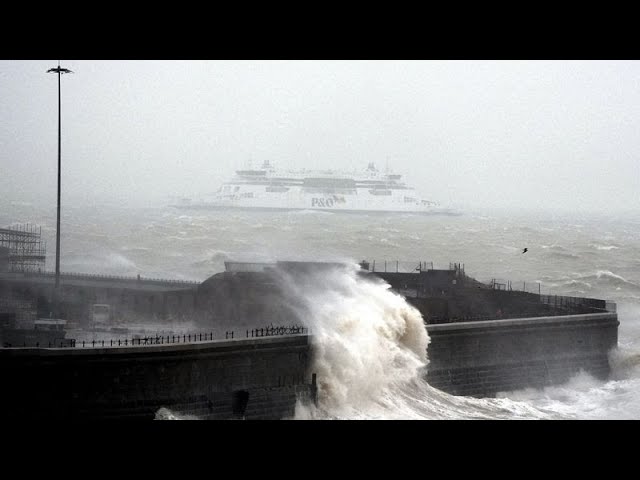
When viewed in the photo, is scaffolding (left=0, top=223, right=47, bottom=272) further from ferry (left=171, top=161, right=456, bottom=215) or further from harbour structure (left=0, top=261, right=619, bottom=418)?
ferry (left=171, top=161, right=456, bottom=215)

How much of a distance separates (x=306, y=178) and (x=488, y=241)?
35.6 metres

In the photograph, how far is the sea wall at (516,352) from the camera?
2652 centimetres

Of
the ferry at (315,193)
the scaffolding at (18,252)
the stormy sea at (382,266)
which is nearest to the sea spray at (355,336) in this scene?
the stormy sea at (382,266)

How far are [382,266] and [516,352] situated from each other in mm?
24787

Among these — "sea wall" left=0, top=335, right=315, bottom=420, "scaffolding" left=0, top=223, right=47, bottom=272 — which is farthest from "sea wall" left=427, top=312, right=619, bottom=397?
"scaffolding" left=0, top=223, right=47, bottom=272

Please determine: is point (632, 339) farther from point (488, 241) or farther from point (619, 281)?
point (488, 241)

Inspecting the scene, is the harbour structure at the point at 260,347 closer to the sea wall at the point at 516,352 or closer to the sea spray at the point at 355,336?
the sea wall at the point at 516,352

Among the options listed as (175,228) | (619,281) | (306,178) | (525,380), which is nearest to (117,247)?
(175,228)

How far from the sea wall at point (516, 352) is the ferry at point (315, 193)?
75.9 m

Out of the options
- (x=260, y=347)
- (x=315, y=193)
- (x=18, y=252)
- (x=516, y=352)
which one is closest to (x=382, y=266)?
(x=18, y=252)

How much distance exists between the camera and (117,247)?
61031 millimetres

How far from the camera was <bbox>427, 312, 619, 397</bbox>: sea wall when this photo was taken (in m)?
26.5

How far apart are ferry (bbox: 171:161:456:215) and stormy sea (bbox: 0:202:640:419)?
1870 mm

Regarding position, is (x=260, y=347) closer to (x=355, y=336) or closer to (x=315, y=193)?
(x=355, y=336)
